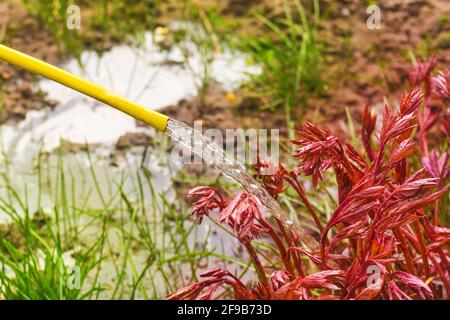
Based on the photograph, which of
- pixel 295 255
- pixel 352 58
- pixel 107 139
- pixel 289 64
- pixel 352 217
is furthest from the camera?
pixel 352 58

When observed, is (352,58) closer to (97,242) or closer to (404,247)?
(97,242)

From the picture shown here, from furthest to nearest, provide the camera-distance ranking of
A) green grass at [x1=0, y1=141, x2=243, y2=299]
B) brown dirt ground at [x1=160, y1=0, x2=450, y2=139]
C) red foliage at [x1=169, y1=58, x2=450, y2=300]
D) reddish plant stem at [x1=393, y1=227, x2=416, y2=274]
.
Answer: brown dirt ground at [x1=160, y1=0, x2=450, y2=139], green grass at [x1=0, y1=141, x2=243, y2=299], reddish plant stem at [x1=393, y1=227, x2=416, y2=274], red foliage at [x1=169, y1=58, x2=450, y2=300]

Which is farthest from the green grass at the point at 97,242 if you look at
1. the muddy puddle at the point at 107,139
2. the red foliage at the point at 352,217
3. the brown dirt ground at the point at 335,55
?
the red foliage at the point at 352,217

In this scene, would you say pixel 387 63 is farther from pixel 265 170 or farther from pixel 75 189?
pixel 265 170

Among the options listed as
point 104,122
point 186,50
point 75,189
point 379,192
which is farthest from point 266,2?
point 379,192

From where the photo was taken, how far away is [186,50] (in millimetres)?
3570

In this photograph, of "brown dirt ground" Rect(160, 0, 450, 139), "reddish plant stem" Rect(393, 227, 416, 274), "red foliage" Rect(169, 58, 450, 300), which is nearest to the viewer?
"red foliage" Rect(169, 58, 450, 300)

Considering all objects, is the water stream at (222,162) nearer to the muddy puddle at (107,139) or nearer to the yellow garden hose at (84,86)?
the yellow garden hose at (84,86)

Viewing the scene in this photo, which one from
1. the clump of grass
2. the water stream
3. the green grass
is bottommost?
the green grass

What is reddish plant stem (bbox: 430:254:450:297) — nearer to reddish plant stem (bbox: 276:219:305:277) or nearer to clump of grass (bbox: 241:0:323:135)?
reddish plant stem (bbox: 276:219:305:277)

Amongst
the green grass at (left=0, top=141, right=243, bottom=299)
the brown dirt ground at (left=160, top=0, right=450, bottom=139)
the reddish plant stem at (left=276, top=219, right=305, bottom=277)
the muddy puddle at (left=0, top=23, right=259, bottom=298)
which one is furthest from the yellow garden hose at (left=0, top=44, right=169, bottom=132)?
the brown dirt ground at (left=160, top=0, right=450, bottom=139)

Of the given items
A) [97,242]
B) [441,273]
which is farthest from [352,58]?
[441,273]

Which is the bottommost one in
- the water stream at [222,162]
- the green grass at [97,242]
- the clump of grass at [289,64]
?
the green grass at [97,242]
